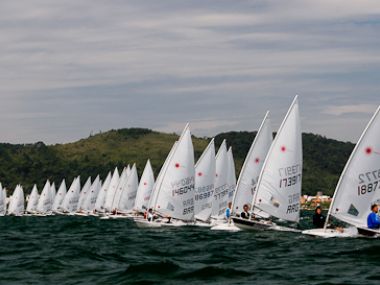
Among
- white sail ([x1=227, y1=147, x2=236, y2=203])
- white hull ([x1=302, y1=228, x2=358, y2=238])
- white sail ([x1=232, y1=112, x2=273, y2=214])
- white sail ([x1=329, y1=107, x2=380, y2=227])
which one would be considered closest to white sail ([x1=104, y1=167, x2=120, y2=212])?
white sail ([x1=227, y1=147, x2=236, y2=203])

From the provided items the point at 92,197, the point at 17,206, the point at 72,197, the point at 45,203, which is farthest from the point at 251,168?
the point at 45,203

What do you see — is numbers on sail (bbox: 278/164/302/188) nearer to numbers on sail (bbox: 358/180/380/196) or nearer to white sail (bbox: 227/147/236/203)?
numbers on sail (bbox: 358/180/380/196)

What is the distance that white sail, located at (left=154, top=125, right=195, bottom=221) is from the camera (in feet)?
175

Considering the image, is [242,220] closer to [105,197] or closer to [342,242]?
[342,242]

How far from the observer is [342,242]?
117 ft

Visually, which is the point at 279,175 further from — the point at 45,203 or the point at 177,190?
the point at 45,203

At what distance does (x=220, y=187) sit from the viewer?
208 feet

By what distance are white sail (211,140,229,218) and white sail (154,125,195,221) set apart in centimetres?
827

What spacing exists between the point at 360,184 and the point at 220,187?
26.3m

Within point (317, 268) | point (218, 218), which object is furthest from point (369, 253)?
point (218, 218)

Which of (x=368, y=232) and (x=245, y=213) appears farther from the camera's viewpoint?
(x=245, y=213)

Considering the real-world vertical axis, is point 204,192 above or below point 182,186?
below

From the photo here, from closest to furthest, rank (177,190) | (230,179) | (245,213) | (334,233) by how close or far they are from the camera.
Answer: (334,233) < (245,213) < (177,190) < (230,179)

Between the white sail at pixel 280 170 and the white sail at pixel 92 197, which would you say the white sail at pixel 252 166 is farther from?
the white sail at pixel 92 197
